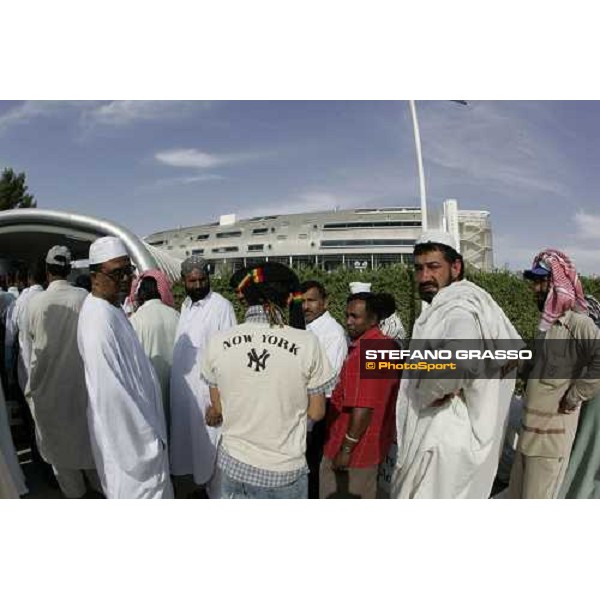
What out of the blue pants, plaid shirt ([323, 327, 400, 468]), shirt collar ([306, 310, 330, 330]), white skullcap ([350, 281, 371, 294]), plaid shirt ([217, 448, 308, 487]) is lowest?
the blue pants

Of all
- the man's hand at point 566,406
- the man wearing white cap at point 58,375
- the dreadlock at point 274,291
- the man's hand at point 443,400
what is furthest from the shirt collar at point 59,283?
the man's hand at point 566,406

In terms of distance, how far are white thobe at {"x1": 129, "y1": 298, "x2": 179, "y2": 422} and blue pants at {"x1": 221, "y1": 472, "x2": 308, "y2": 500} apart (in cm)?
105

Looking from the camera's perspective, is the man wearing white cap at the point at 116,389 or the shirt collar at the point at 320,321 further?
the shirt collar at the point at 320,321

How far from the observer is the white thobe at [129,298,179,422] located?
3139 mm

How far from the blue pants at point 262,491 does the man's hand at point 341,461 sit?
0.30m

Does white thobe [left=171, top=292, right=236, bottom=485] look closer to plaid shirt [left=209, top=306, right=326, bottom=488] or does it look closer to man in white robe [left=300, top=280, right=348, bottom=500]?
man in white robe [left=300, top=280, right=348, bottom=500]

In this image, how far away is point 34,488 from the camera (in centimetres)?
309

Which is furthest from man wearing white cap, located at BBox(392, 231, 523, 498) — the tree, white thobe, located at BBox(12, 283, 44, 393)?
white thobe, located at BBox(12, 283, 44, 393)

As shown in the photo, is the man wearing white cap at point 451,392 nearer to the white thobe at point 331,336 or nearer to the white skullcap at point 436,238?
the white skullcap at point 436,238

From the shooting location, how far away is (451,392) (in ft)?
8.48

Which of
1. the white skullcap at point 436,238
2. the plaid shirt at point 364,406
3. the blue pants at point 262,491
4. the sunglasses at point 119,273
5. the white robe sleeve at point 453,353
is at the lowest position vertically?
the blue pants at point 262,491

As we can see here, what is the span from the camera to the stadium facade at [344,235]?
262 centimetres

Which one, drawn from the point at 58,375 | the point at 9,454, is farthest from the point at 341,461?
the point at 9,454

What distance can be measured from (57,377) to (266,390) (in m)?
1.52
